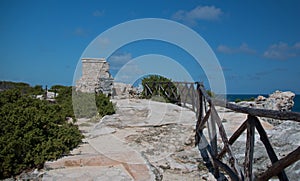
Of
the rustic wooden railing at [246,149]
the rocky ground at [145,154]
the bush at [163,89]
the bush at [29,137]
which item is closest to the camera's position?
the rustic wooden railing at [246,149]

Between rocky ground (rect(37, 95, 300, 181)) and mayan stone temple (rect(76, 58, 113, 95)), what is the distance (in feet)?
21.1

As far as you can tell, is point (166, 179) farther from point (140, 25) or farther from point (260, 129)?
point (140, 25)

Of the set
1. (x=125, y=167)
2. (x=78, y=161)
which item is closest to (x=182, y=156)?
(x=125, y=167)

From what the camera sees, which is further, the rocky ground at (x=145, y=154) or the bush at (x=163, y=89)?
the bush at (x=163, y=89)

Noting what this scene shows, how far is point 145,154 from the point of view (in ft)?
12.9

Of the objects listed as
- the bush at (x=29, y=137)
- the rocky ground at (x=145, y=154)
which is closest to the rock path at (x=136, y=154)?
the rocky ground at (x=145, y=154)

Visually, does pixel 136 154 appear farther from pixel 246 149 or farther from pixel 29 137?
pixel 246 149

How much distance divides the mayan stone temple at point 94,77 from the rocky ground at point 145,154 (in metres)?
6.44

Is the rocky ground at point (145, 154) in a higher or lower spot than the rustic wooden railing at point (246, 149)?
lower

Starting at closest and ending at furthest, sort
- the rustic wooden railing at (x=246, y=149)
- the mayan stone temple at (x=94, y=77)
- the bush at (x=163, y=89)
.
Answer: the rustic wooden railing at (x=246, y=149) → the bush at (x=163, y=89) → the mayan stone temple at (x=94, y=77)

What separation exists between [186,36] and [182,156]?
3598 mm

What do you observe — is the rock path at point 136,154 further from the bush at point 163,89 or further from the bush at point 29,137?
the bush at point 163,89

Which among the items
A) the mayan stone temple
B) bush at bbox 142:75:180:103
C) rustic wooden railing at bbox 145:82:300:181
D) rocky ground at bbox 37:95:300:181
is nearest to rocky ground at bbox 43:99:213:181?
rocky ground at bbox 37:95:300:181

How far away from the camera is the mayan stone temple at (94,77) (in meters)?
12.2
